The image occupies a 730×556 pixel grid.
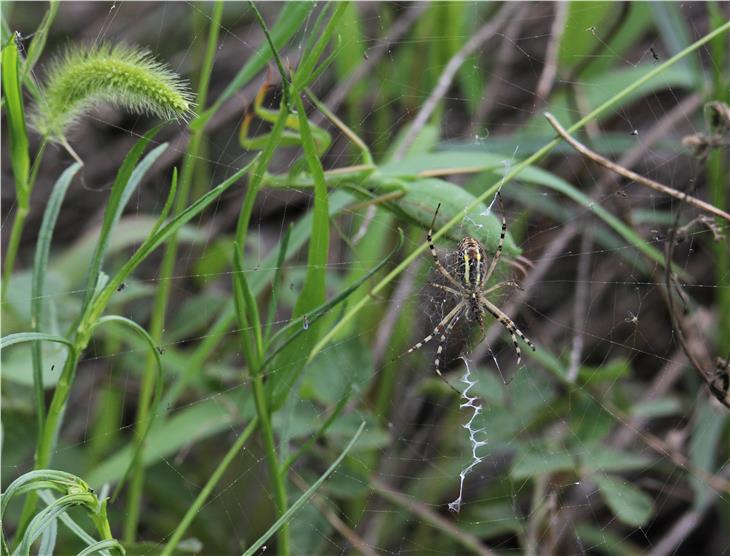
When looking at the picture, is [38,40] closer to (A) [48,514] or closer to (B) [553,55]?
(A) [48,514]

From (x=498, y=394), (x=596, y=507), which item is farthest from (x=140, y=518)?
(x=596, y=507)

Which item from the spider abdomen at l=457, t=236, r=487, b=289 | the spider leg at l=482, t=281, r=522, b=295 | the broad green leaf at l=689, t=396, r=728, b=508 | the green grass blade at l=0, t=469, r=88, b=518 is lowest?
the broad green leaf at l=689, t=396, r=728, b=508

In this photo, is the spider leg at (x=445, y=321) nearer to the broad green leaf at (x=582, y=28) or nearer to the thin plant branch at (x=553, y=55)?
the thin plant branch at (x=553, y=55)

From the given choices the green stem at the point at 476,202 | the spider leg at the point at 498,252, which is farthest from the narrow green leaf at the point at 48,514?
the spider leg at the point at 498,252

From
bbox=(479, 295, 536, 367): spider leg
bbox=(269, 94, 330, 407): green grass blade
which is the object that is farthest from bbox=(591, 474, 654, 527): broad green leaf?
bbox=(269, 94, 330, 407): green grass blade

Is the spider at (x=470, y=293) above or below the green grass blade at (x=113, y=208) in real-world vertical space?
below

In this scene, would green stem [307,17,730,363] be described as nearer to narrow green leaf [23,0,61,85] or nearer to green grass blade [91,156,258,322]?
green grass blade [91,156,258,322]
